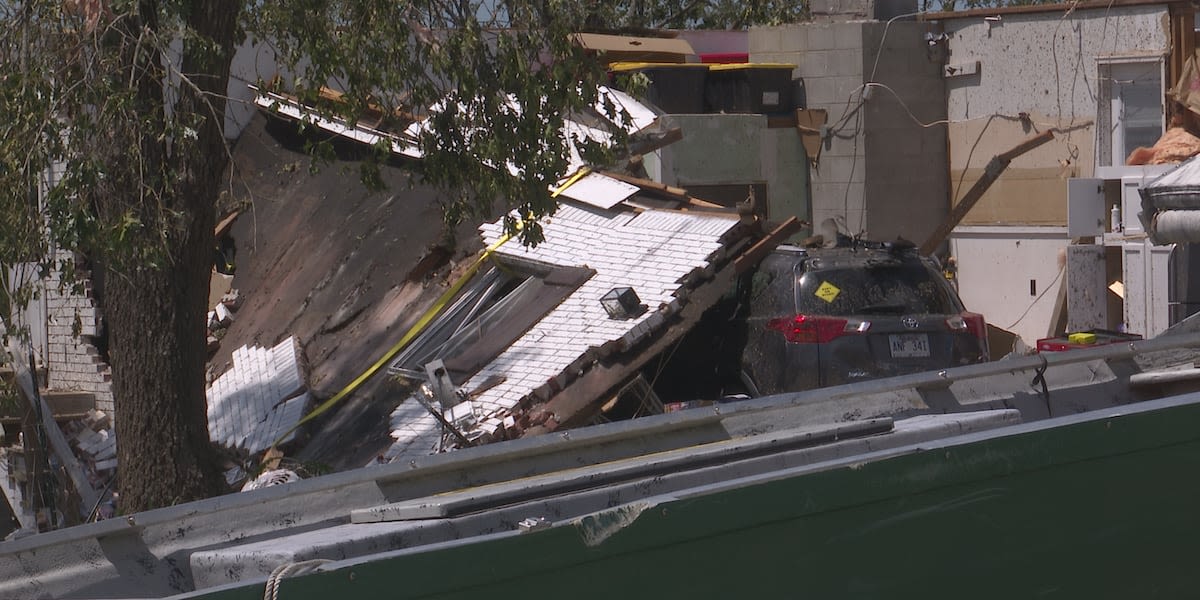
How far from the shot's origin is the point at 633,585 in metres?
3.69

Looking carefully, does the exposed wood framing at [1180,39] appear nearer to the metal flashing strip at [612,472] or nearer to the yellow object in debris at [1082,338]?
the yellow object in debris at [1082,338]

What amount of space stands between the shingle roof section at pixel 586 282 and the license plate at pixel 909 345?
1.57 m

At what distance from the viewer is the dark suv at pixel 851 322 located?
9.98 metres

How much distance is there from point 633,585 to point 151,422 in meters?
4.38

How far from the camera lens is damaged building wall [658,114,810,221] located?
1562 cm

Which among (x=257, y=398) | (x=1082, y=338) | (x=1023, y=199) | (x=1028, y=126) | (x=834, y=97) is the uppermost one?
(x=834, y=97)

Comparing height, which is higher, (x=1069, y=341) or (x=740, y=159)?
(x=740, y=159)

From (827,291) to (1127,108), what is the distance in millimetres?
6950

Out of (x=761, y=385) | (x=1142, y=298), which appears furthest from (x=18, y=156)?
(x=1142, y=298)

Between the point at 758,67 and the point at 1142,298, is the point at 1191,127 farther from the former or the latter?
the point at 758,67

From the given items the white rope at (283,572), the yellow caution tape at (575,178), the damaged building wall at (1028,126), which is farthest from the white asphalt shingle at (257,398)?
the damaged building wall at (1028,126)

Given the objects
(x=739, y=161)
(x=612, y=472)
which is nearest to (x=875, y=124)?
(x=739, y=161)

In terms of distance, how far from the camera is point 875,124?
54.9 ft

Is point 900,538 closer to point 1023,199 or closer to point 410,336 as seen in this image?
point 410,336
